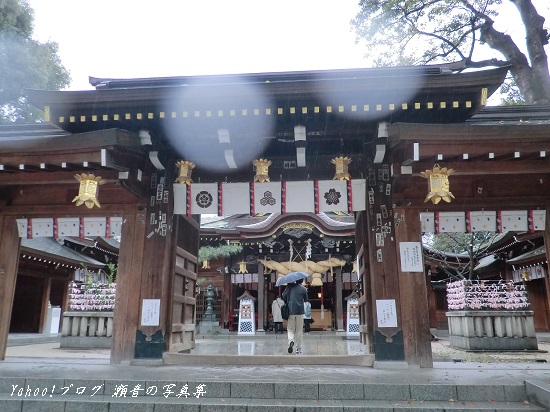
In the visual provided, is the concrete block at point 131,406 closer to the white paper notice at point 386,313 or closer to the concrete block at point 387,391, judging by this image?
the concrete block at point 387,391

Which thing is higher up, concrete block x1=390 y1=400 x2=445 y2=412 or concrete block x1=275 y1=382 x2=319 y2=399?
concrete block x1=275 y1=382 x2=319 y2=399

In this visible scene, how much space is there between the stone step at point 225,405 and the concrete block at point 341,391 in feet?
0.37

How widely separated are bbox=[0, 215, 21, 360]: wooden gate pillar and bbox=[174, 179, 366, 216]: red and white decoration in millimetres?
3512

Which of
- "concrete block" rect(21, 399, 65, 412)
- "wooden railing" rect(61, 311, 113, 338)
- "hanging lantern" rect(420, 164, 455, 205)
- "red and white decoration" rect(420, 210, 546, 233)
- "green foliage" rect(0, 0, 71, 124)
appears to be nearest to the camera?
"concrete block" rect(21, 399, 65, 412)

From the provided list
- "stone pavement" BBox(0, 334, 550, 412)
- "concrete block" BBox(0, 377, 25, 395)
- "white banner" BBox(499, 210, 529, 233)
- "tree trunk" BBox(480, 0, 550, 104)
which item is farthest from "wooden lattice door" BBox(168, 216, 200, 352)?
"tree trunk" BBox(480, 0, 550, 104)

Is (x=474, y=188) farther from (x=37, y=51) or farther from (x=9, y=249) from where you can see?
(x=37, y=51)

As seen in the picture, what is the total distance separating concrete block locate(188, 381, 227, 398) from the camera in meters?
5.39

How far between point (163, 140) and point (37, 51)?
58.1 ft

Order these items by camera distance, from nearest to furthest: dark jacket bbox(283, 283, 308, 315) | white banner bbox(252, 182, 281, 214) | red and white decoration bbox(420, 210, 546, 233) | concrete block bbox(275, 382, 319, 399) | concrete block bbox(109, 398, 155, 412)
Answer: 1. concrete block bbox(109, 398, 155, 412)
2. concrete block bbox(275, 382, 319, 399)
3. red and white decoration bbox(420, 210, 546, 233)
4. white banner bbox(252, 182, 281, 214)
5. dark jacket bbox(283, 283, 308, 315)

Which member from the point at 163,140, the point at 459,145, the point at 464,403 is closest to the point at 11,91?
the point at 163,140

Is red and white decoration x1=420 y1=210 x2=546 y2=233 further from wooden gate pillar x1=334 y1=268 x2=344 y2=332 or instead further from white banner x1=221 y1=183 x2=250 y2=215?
wooden gate pillar x1=334 y1=268 x2=344 y2=332

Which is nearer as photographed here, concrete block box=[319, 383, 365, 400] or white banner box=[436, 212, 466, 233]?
concrete block box=[319, 383, 365, 400]

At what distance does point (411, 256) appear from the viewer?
23.8 feet

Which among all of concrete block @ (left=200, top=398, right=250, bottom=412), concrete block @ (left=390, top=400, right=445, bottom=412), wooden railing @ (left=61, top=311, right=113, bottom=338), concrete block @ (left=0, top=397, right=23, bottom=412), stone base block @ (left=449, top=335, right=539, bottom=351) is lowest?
concrete block @ (left=0, top=397, right=23, bottom=412)
